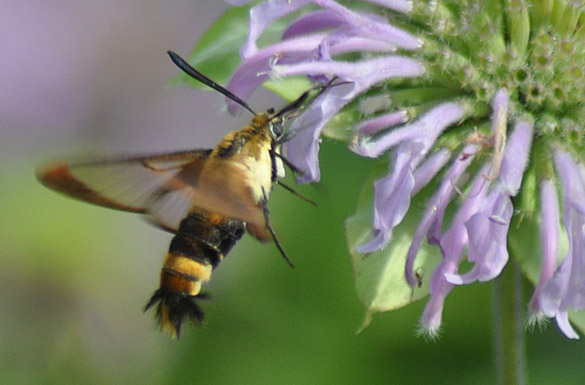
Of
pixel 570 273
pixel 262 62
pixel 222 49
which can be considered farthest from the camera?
pixel 222 49

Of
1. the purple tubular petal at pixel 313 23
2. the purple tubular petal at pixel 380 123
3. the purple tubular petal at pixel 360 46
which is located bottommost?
the purple tubular petal at pixel 380 123

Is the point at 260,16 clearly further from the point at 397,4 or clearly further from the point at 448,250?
the point at 448,250

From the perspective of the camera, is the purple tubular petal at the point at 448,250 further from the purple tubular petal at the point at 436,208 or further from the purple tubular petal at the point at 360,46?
the purple tubular petal at the point at 360,46

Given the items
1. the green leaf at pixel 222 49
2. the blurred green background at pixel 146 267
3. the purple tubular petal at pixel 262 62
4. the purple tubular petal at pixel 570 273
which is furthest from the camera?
the blurred green background at pixel 146 267

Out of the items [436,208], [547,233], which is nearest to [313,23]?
[436,208]

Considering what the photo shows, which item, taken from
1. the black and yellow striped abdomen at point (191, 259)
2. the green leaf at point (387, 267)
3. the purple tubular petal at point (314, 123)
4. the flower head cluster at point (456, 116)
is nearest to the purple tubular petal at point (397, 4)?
the flower head cluster at point (456, 116)

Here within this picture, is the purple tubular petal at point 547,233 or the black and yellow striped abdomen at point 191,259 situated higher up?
the purple tubular petal at point 547,233
